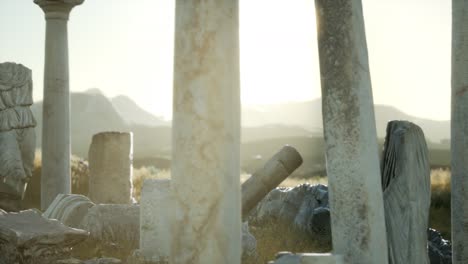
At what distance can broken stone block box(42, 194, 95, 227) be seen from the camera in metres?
12.9

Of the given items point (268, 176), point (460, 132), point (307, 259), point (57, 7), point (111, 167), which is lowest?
point (307, 259)

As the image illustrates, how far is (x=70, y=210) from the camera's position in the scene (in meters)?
13.0

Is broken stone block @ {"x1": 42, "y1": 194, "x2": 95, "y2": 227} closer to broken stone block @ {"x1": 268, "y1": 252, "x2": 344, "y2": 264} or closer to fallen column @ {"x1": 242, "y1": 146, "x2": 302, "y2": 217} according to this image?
fallen column @ {"x1": 242, "y1": 146, "x2": 302, "y2": 217}

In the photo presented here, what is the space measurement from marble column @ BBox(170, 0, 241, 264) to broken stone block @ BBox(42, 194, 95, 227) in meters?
7.11

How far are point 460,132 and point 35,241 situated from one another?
226 inches

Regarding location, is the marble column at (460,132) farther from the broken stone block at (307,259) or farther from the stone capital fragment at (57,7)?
the stone capital fragment at (57,7)

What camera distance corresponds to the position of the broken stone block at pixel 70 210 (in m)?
12.9

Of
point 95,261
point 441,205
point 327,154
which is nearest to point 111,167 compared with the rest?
point 95,261

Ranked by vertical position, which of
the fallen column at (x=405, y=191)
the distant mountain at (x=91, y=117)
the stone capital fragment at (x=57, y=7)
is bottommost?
the fallen column at (x=405, y=191)

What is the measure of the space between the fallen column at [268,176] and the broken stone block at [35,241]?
342cm

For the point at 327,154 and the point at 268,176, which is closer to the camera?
the point at 327,154

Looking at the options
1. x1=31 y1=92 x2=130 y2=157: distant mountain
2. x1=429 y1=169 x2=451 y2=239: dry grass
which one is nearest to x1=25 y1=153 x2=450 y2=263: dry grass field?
x1=429 y1=169 x2=451 y2=239: dry grass

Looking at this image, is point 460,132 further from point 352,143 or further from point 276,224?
point 276,224

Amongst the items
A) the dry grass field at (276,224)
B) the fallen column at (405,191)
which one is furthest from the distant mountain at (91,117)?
the fallen column at (405,191)
